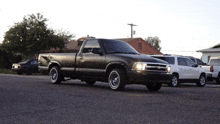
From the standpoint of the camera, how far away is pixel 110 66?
11.2m

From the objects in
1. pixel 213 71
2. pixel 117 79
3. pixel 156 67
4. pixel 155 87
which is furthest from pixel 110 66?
pixel 213 71

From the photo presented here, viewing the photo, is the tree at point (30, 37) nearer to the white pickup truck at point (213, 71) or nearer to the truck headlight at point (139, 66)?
the white pickup truck at point (213, 71)

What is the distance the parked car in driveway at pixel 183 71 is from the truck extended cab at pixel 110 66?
4147mm

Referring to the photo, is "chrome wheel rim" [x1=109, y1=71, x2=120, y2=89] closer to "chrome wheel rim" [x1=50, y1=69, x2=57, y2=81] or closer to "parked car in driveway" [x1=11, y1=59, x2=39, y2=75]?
"chrome wheel rim" [x1=50, y1=69, x2=57, y2=81]

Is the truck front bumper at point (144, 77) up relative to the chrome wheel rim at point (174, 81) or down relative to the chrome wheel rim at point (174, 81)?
up

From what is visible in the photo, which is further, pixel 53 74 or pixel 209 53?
pixel 209 53

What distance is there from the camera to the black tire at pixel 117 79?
35.1 feet

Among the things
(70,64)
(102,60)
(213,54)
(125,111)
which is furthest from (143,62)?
(213,54)

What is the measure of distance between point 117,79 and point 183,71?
6.32 meters

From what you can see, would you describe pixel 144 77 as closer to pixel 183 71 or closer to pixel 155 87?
pixel 155 87

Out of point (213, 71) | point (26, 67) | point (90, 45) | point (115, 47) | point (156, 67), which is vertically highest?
point (90, 45)

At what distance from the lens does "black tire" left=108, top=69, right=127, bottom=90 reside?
10.7 meters

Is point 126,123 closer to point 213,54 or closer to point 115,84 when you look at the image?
A: point 115,84

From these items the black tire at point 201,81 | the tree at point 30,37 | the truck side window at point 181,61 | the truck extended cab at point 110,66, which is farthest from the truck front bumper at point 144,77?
the tree at point 30,37
